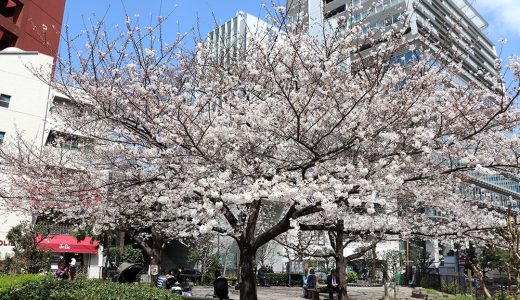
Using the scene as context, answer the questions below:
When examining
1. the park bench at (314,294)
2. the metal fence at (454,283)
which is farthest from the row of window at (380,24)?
the metal fence at (454,283)

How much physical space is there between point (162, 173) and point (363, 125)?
13.4 ft

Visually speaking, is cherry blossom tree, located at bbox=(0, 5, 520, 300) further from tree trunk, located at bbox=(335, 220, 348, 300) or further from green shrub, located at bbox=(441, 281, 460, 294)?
green shrub, located at bbox=(441, 281, 460, 294)

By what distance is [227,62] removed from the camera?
10.9m

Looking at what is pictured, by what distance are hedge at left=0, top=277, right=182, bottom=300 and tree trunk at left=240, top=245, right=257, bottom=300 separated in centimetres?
Result: 196

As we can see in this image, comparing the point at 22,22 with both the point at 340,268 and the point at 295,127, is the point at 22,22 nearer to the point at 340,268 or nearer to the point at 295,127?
the point at 340,268

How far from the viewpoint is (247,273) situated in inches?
387

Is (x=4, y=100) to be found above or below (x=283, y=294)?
above

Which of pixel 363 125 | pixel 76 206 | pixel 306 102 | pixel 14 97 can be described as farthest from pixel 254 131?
pixel 14 97

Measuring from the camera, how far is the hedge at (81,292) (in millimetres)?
7826

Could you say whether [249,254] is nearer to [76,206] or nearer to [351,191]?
[351,191]

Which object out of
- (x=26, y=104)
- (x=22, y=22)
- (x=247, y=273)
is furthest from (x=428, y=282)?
(x=22, y=22)

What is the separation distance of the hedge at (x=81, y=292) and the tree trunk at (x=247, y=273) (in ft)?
6.43

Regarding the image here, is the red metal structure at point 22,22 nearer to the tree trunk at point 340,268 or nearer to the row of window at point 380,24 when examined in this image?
the tree trunk at point 340,268

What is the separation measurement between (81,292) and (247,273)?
3639 millimetres
